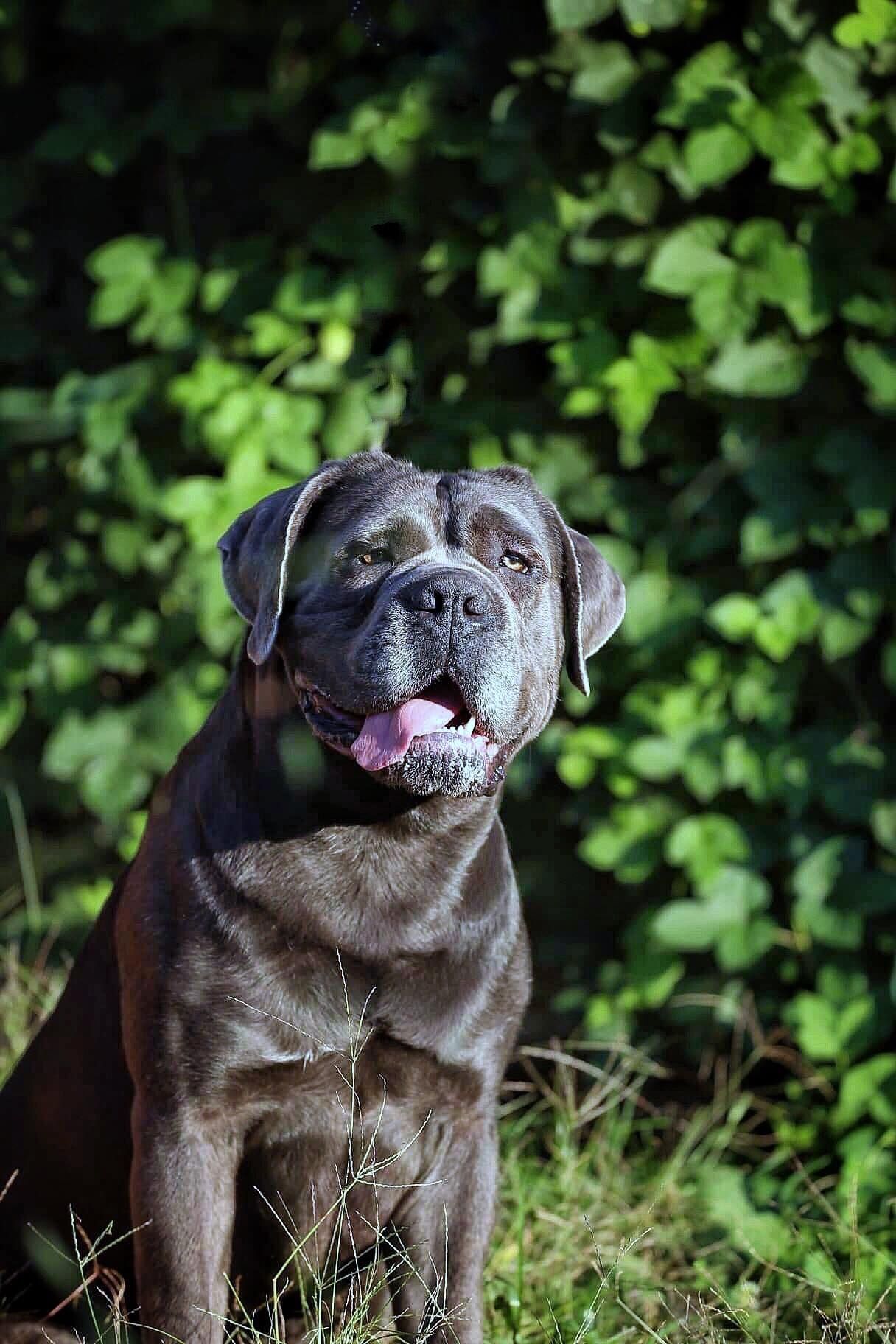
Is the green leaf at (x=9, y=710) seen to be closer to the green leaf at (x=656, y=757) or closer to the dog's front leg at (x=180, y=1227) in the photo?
the green leaf at (x=656, y=757)

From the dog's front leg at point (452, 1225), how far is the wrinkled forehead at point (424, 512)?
3.02ft

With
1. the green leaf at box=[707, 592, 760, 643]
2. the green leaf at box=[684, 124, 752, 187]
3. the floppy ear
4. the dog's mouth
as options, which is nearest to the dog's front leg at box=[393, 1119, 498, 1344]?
the dog's mouth

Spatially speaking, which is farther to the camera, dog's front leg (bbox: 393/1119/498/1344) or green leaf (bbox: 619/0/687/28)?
green leaf (bbox: 619/0/687/28)

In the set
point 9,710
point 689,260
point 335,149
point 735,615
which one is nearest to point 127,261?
point 335,149

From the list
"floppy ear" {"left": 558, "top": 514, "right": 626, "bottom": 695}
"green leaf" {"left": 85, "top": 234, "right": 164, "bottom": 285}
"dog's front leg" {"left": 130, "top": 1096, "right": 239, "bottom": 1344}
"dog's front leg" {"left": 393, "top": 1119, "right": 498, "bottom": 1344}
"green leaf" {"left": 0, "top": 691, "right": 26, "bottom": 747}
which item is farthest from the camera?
"green leaf" {"left": 0, "top": 691, "right": 26, "bottom": 747}

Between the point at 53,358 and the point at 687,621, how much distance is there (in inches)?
76.7

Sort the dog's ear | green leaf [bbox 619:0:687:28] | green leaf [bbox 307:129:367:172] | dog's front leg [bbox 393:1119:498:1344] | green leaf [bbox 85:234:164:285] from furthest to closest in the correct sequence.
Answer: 1. green leaf [bbox 85:234:164:285]
2. green leaf [bbox 307:129:367:172]
3. green leaf [bbox 619:0:687:28]
4. dog's front leg [bbox 393:1119:498:1344]
5. the dog's ear

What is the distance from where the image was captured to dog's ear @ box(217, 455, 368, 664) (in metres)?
2.39

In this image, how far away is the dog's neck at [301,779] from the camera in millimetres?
2424

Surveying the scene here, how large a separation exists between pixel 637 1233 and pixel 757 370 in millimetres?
1817

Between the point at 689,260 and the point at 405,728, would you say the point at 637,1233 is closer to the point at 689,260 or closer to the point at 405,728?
the point at 405,728

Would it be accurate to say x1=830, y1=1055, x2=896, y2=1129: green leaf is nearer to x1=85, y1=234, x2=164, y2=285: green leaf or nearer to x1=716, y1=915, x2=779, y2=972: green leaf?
x1=716, y1=915, x2=779, y2=972: green leaf

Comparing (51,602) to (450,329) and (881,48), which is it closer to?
(450,329)

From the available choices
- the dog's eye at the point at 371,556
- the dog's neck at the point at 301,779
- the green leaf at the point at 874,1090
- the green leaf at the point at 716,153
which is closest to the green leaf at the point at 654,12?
the green leaf at the point at 716,153
